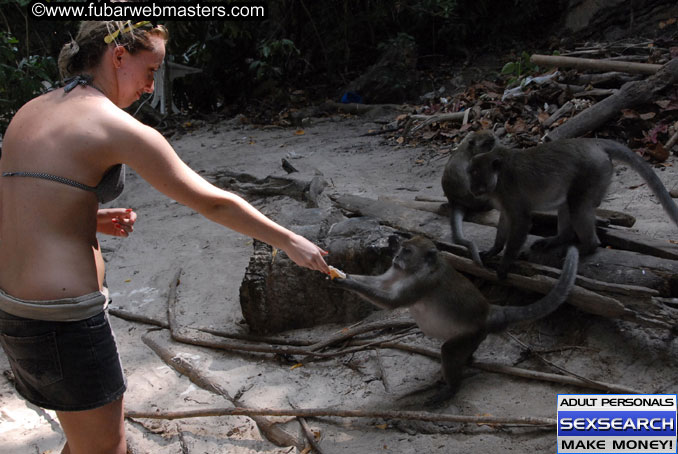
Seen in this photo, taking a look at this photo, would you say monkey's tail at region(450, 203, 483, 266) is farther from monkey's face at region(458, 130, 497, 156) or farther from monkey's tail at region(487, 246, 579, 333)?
monkey's face at region(458, 130, 497, 156)

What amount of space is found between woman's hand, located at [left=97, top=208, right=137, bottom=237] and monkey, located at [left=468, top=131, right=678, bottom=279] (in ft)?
8.35

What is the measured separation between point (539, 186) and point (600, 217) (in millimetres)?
553

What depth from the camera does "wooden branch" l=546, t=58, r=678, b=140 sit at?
277 inches

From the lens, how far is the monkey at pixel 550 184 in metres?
4.16

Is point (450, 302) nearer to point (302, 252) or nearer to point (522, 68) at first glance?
point (302, 252)

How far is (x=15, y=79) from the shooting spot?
9.50 meters

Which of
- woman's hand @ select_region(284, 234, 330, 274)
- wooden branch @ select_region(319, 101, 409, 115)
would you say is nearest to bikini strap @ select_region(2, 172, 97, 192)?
woman's hand @ select_region(284, 234, 330, 274)

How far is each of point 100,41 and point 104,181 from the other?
0.59m

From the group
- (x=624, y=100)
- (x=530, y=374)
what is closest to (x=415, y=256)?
(x=530, y=374)

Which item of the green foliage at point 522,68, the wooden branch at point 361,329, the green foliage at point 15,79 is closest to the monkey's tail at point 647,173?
the wooden branch at point 361,329

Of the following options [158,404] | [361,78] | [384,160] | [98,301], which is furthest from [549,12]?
[98,301]

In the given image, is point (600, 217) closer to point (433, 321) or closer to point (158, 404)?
point (433, 321)

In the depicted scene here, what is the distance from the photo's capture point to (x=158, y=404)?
4.10m

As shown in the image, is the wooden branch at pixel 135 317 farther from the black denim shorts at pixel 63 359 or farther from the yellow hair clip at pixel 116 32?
the yellow hair clip at pixel 116 32
